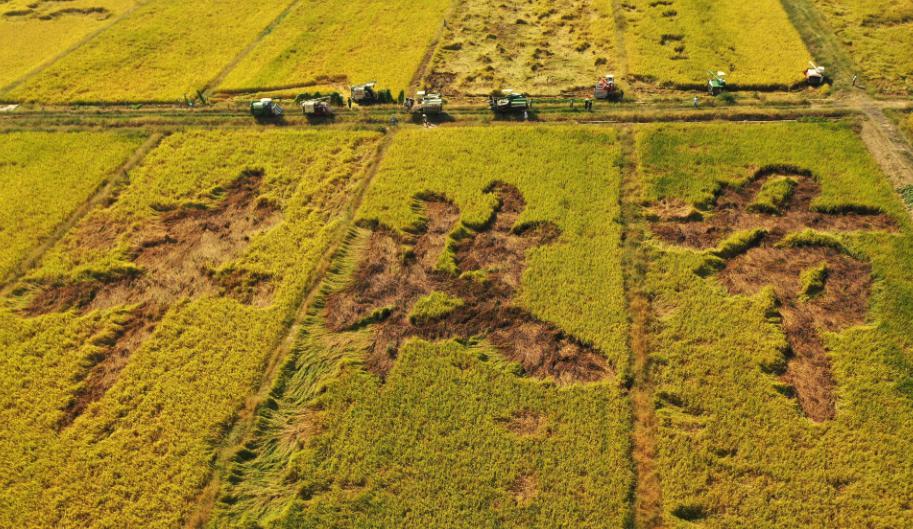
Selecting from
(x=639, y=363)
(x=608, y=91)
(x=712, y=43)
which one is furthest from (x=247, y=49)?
(x=639, y=363)

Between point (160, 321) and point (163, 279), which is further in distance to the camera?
point (163, 279)

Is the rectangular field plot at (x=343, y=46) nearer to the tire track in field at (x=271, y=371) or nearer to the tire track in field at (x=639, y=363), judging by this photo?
the tire track in field at (x=271, y=371)

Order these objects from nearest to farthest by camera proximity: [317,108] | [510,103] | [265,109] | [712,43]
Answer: [510,103]
[317,108]
[265,109]
[712,43]

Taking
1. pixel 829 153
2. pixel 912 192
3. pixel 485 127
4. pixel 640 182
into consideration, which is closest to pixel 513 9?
pixel 485 127

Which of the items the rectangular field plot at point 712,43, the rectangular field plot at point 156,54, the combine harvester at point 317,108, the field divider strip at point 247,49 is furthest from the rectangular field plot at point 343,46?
the rectangular field plot at point 712,43

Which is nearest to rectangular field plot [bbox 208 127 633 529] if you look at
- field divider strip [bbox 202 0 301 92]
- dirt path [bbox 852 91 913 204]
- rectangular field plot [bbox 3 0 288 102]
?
dirt path [bbox 852 91 913 204]

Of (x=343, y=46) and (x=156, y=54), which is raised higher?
(x=156, y=54)

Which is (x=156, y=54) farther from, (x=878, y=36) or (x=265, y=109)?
(x=878, y=36)
